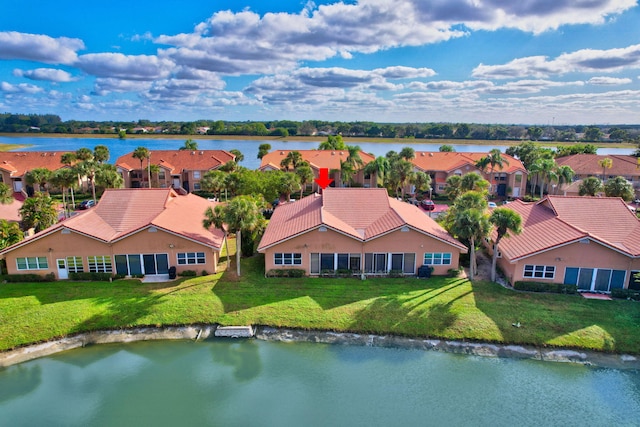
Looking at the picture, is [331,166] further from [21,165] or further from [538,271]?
[21,165]

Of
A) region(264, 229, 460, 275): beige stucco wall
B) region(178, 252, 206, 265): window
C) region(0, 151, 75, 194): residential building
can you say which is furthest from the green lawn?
region(0, 151, 75, 194): residential building

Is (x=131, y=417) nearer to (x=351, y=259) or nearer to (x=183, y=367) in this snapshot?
(x=183, y=367)

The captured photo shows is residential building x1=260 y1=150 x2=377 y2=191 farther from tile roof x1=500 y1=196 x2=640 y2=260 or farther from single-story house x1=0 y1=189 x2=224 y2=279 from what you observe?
single-story house x1=0 y1=189 x2=224 y2=279

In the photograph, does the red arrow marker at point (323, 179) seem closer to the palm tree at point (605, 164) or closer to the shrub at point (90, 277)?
the shrub at point (90, 277)

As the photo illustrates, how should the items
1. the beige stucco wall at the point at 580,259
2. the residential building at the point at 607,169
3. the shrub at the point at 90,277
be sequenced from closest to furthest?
the beige stucco wall at the point at 580,259 → the shrub at the point at 90,277 → the residential building at the point at 607,169

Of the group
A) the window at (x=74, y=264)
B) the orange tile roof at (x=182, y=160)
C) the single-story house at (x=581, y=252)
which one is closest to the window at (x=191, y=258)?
the window at (x=74, y=264)

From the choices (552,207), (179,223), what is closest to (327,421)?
(179,223)
